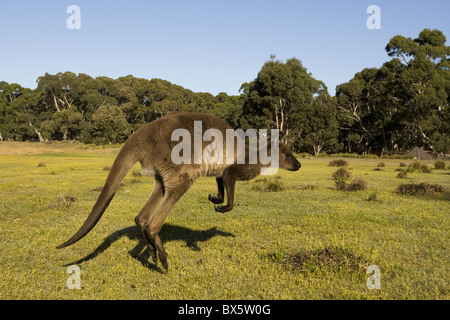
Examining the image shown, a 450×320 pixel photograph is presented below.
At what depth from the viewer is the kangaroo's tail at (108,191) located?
4.11 m

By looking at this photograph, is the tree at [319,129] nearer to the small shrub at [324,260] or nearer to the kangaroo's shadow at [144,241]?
the kangaroo's shadow at [144,241]

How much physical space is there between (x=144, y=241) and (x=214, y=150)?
7.46 feet

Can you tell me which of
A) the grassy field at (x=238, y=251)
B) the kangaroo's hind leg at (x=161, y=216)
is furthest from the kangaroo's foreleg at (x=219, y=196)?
the kangaroo's hind leg at (x=161, y=216)

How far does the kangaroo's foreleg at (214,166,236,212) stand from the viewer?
5.50 metres

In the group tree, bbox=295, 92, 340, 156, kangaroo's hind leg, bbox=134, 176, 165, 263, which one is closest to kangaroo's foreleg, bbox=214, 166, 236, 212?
kangaroo's hind leg, bbox=134, 176, 165, 263

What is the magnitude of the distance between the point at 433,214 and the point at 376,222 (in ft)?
6.50

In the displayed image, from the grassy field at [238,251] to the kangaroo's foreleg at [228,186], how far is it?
2.28 feet

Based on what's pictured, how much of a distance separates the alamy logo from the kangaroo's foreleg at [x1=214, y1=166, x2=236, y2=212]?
0.16 m

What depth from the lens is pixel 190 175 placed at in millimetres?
4977

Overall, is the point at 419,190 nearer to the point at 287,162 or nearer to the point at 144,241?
the point at 287,162

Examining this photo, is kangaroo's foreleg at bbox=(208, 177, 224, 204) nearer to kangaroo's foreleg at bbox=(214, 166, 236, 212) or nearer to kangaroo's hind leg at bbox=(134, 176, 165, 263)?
kangaroo's foreleg at bbox=(214, 166, 236, 212)

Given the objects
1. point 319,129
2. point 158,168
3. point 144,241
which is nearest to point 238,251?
point 144,241

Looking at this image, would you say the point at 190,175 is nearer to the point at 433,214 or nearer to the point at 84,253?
the point at 84,253
